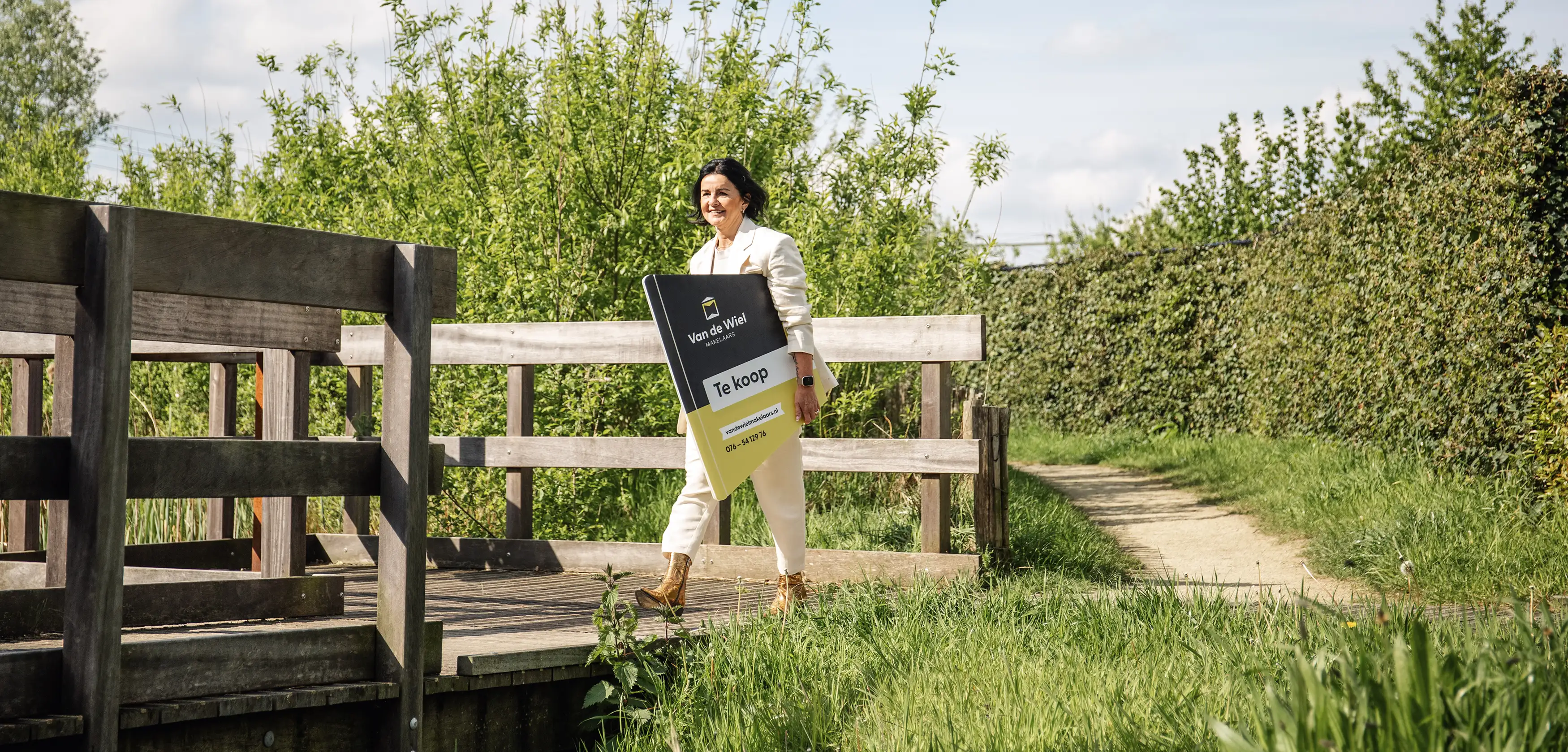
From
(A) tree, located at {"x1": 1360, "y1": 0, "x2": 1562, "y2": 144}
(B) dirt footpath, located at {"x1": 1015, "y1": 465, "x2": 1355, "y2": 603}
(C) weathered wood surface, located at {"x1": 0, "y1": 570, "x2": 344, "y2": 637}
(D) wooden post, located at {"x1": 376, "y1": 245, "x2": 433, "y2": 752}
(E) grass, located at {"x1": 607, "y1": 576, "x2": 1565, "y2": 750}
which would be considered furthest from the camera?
(A) tree, located at {"x1": 1360, "y1": 0, "x2": 1562, "y2": 144}

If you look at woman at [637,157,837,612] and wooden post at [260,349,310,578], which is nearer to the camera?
wooden post at [260,349,310,578]

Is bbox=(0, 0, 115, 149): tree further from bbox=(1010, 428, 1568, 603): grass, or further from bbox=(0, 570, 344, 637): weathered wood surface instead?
bbox=(0, 570, 344, 637): weathered wood surface

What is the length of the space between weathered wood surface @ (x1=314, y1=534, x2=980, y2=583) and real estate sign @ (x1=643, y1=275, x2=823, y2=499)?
2.62 feet

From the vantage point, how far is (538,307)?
7512 millimetres

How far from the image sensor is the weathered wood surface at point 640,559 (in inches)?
214

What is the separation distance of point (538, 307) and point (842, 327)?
252cm

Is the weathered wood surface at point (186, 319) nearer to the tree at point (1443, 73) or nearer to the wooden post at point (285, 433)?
the wooden post at point (285, 433)

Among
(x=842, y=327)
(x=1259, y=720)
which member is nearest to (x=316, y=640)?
(x=1259, y=720)

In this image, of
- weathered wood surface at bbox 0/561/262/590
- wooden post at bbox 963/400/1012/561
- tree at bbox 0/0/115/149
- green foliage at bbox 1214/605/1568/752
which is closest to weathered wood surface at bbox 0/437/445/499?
weathered wood surface at bbox 0/561/262/590

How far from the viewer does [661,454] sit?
580cm

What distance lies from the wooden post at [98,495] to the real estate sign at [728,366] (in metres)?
1.89

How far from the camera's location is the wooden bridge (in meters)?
2.73

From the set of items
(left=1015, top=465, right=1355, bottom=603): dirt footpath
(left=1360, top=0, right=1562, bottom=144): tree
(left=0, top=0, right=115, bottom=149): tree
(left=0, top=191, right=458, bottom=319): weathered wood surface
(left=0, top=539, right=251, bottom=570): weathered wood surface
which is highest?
(left=0, top=0, right=115, bottom=149): tree

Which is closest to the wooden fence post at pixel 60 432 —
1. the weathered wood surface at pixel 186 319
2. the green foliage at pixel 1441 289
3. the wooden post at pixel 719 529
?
the weathered wood surface at pixel 186 319
